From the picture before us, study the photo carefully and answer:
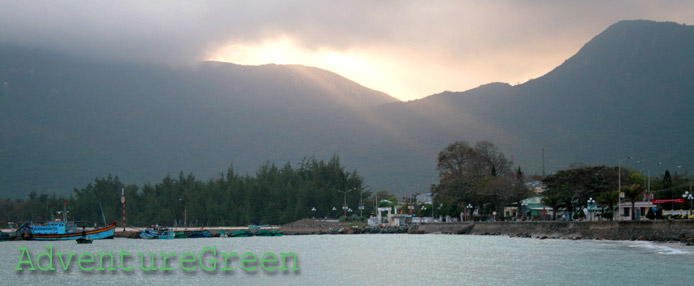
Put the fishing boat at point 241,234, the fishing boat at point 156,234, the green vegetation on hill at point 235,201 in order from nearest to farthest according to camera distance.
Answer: the fishing boat at point 156,234 → the fishing boat at point 241,234 → the green vegetation on hill at point 235,201

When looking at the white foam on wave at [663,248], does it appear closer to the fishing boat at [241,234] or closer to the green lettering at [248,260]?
the green lettering at [248,260]

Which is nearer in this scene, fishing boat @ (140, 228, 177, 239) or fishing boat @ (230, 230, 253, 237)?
fishing boat @ (140, 228, 177, 239)

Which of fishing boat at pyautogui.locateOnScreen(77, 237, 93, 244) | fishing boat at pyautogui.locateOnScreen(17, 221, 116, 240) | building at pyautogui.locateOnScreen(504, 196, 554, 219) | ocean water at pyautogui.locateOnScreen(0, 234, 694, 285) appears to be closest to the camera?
ocean water at pyautogui.locateOnScreen(0, 234, 694, 285)

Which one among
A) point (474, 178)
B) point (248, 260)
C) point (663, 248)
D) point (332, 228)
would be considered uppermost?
point (474, 178)

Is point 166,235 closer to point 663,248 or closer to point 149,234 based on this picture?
point 149,234

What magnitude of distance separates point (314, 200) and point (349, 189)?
10417mm

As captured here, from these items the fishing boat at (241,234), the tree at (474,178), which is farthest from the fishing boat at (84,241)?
the tree at (474,178)

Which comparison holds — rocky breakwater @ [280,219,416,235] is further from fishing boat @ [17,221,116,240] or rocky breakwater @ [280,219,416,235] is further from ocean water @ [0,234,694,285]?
ocean water @ [0,234,694,285]

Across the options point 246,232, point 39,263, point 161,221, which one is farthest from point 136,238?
point 39,263

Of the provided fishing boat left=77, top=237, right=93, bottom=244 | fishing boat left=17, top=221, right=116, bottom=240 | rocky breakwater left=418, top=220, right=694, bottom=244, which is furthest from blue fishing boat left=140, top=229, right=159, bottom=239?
rocky breakwater left=418, top=220, right=694, bottom=244

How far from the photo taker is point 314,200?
566ft

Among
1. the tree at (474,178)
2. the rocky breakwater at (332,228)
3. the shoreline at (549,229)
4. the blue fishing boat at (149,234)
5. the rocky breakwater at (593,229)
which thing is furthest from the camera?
the rocky breakwater at (332,228)

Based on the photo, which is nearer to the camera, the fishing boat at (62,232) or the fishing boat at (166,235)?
the fishing boat at (62,232)

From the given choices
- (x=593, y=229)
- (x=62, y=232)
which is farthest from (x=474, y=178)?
(x=62, y=232)
